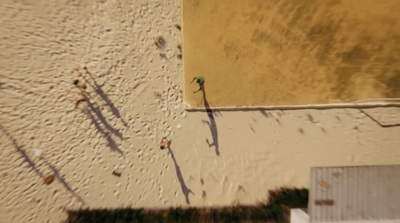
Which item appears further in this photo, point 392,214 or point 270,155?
point 270,155

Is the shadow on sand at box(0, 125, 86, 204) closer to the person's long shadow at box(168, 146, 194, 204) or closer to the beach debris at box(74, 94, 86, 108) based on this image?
the beach debris at box(74, 94, 86, 108)

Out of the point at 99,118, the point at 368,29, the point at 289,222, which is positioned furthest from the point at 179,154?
the point at 368,29

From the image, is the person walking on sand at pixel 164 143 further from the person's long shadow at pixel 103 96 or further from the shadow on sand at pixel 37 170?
the shadow on sand at pixel 37 170

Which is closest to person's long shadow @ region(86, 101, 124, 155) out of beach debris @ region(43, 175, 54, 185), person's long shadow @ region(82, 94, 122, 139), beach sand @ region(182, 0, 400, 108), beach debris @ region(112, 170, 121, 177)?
person's long shadow @ region(82, 94, 122, 139)

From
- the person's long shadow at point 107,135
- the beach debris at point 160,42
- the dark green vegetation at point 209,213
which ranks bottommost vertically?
the dark green vegetation at point 209,213

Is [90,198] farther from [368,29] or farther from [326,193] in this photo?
[368,29]

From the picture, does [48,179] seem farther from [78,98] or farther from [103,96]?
[103,96]

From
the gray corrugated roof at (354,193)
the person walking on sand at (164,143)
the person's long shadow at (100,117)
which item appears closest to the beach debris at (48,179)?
the person's long shadow at (100,117)
